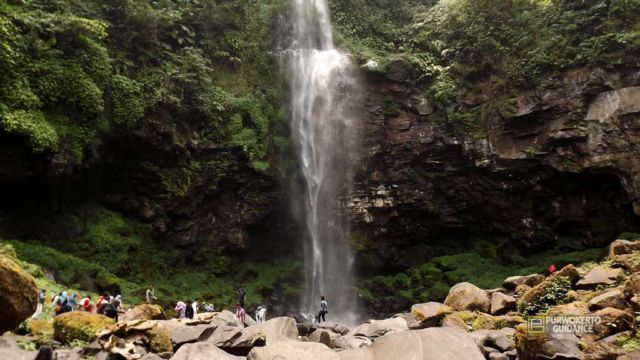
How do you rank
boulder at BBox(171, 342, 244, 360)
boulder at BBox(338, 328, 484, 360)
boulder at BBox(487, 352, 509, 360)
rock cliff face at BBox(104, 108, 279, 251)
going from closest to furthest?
boulder at BBox(338, 328, 484, 360), boulder at BBox(171, 342, 244, 360), boulder at BBox(487, 352, 509, 360), rock cliff face at BBox(104, 108, 279, 251)

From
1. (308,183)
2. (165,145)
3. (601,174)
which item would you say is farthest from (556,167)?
(165,145)

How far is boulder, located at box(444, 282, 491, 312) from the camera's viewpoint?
12.9 metres

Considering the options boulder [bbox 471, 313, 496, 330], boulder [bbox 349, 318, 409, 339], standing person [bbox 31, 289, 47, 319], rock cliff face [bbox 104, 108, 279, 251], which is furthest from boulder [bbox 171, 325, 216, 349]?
rock cliff face [bbox 104, 108, 279, 251]

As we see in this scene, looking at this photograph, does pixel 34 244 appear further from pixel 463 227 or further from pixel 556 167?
pixel 556 167

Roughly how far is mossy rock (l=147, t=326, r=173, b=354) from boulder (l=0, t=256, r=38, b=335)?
2.10 m

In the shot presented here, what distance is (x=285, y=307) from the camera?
67.3 ft


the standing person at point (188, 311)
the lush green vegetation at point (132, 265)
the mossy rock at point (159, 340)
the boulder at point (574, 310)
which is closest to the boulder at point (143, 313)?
the standing person at point (188, 311)

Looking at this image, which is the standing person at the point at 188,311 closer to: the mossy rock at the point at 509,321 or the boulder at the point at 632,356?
the mossy rock at the point at 509,321

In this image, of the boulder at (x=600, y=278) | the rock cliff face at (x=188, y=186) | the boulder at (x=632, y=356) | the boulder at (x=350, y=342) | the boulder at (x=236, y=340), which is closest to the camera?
the boulder at (x=632, y=356)

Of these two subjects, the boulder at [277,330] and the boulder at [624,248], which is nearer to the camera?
the boulder at [277,330]

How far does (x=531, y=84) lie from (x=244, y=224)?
586 inches

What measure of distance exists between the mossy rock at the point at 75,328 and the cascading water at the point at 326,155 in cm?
1275

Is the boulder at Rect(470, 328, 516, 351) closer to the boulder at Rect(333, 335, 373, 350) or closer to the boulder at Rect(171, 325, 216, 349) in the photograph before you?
the boulder at Rect(333, 335, 373, 350)

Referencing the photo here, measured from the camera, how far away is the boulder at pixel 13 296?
275 inches
